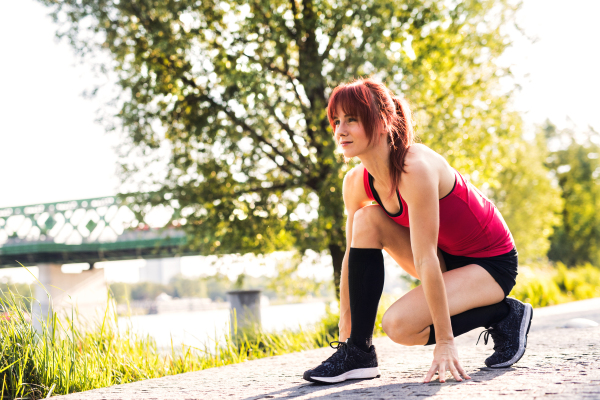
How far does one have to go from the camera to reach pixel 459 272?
87.2 inches

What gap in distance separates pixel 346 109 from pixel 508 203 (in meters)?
22.2

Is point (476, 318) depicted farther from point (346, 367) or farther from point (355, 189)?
point (355, 189)

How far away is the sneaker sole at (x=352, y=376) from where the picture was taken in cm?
210

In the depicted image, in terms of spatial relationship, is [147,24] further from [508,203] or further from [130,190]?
[508,203]

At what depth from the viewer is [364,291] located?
7.23ft

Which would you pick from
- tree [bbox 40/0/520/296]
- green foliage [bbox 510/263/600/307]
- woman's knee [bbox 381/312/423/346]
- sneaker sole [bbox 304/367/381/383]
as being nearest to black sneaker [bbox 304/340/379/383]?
sneaker sole [bbox 304/367/381/383]

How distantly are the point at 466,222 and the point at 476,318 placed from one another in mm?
433

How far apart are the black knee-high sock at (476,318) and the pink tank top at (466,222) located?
0.25 metres

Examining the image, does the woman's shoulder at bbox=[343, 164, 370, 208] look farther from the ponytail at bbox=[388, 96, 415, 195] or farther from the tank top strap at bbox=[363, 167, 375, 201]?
the ponytail at bbox=[388, 96, 415, 195]

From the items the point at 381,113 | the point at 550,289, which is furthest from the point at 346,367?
the point at 550,289

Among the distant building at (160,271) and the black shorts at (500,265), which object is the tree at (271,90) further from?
the distant building at (160,271)

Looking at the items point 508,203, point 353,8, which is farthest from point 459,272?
point 508,203

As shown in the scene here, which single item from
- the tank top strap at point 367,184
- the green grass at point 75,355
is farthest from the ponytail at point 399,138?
the green grass at point 75,355

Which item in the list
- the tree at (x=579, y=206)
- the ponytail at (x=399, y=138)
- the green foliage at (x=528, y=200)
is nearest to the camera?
the ponytail at (x=399, y=138)
